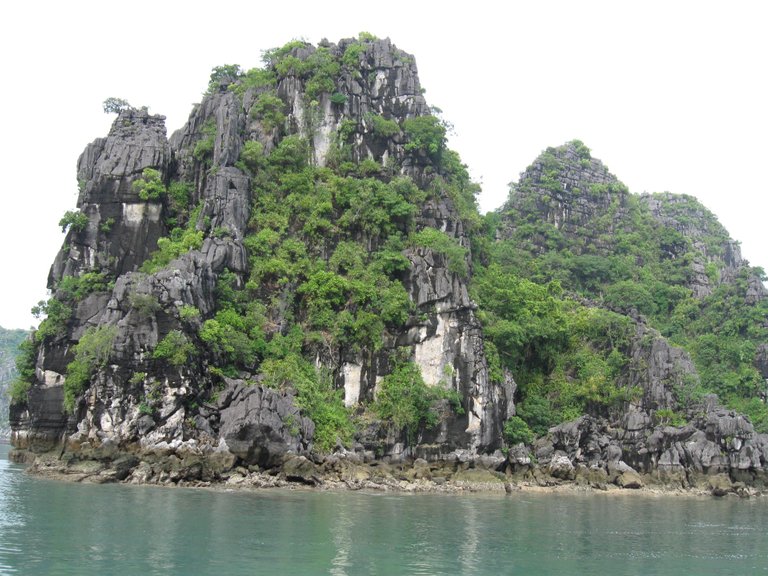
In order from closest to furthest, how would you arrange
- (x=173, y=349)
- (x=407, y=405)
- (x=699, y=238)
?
(x=173, y=349)
(x=407, y=405)
(x=699, y=238)

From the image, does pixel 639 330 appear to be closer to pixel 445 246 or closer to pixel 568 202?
pixel 445 246

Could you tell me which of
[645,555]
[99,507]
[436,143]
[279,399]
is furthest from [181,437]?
[436,143]

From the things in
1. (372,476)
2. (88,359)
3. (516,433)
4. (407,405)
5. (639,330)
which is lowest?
(372,476)

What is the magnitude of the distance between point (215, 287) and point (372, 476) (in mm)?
12248

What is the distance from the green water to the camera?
1666cm

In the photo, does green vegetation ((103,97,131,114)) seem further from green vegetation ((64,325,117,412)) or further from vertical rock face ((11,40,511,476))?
green vegetation ((64,325,117,412))

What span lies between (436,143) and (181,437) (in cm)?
2454

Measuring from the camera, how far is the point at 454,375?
40.0m

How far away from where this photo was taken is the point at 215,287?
39.0 metres

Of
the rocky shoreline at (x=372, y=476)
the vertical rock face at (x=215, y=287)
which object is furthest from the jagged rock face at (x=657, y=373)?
the vertical rock face at (x=215, y=287)

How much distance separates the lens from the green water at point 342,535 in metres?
16.7

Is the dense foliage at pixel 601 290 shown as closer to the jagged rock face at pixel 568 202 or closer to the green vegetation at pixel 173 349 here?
the jagged rock face at pixel 568 202

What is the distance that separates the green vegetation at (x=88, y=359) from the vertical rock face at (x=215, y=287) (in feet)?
0.75

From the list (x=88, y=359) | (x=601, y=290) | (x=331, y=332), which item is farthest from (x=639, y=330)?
(x=88, y=359)
